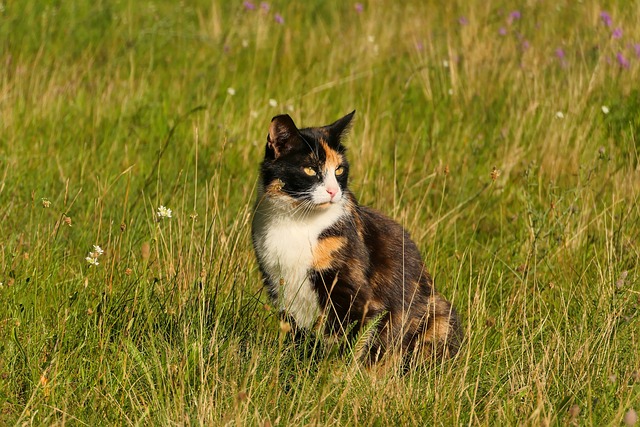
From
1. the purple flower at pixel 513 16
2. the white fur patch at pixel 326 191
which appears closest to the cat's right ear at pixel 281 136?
the white fur patch at pixel 326 191

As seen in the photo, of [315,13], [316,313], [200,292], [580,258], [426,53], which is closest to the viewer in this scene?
[200,292]

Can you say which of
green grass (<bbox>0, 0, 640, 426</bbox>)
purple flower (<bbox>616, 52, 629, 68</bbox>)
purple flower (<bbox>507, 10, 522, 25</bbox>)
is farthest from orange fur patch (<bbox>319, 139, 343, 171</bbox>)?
purple flower (<bbox>507, 10, 522, 25</bbox>)

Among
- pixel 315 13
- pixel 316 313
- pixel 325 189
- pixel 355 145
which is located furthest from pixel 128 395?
pixel 315 13

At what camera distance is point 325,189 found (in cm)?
411

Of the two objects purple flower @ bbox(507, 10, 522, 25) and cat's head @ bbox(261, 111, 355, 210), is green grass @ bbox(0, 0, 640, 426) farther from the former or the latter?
cat's head @ bbox(261, 111, 355, 210)

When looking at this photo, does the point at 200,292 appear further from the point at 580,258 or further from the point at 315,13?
the point at 315,13

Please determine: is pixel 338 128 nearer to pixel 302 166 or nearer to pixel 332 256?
pixel 302 166

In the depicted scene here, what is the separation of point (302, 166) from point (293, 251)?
0.43 m

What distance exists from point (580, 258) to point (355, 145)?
1.78m

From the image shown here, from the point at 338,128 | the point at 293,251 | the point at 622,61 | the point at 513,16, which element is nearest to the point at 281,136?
the point at 338,128

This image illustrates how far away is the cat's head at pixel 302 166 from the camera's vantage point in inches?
164

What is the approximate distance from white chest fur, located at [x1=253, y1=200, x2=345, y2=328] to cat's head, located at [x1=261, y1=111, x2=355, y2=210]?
0.06 meters

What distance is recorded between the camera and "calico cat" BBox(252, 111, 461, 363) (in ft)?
13.3

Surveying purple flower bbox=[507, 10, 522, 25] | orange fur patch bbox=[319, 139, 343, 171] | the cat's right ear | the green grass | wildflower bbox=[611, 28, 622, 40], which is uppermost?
wildflower bbox=[611, 28, 622, 40]
